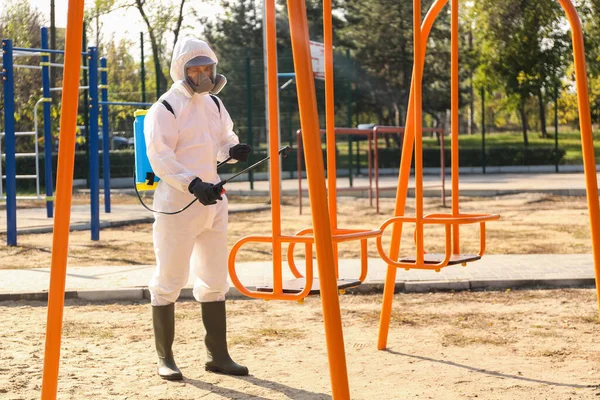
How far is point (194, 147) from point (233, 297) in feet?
9.80

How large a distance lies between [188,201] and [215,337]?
0.83 meters

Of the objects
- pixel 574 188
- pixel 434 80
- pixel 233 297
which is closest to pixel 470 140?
pixel 434 80

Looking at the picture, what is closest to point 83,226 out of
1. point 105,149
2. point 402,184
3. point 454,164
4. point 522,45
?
point 105,149

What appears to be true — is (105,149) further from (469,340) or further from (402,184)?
(402,184)

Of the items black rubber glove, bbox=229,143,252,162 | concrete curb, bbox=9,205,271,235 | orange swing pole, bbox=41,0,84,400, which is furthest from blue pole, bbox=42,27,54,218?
orange swing pole, bbox=41,0,84,400

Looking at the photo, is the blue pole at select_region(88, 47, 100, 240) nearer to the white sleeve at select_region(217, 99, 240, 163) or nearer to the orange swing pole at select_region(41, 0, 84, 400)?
the white sleeve at select_region(217, 99, 240, 163)

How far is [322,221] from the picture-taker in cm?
376

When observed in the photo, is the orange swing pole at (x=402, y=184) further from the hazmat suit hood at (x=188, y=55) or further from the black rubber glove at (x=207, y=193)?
Result: the black rubber glove at (x=207, y=193)

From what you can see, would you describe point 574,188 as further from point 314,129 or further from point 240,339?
point 314,129

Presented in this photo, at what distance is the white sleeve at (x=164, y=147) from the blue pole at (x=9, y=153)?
22.4ft

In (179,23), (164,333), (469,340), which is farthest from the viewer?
(179,23)

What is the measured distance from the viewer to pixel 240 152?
566 cm

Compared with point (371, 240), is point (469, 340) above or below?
below

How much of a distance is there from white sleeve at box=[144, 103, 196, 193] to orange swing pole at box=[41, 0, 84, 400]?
1.29 metres
